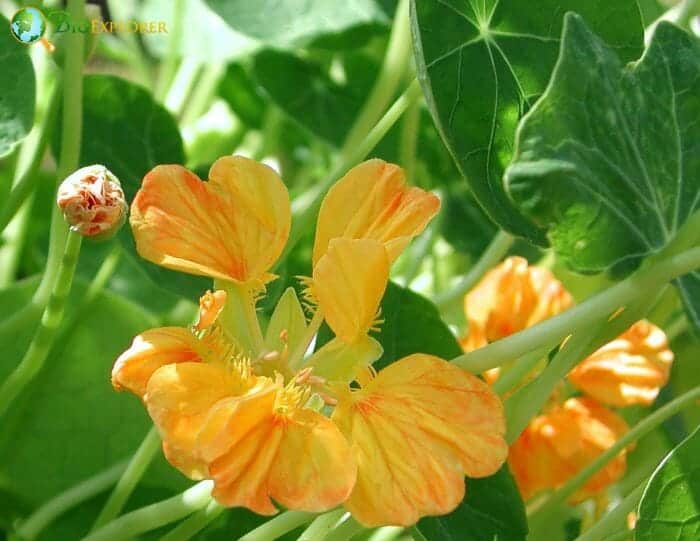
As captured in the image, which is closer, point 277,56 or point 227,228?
point 227,228

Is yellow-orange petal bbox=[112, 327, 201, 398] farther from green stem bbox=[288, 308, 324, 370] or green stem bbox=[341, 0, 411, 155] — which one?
green stem bbox=[341, 0, 411, 155]

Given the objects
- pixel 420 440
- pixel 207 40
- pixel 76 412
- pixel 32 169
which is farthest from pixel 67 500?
pixel 207 40

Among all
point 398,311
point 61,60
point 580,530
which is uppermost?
point 61,60

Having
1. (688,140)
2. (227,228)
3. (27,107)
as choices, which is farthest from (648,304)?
(27,107)

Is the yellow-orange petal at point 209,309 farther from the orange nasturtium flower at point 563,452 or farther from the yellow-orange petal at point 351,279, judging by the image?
the orange nasturtium flower at point 563,452

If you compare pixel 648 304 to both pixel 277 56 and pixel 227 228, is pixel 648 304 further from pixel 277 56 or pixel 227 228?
pixel 277 56

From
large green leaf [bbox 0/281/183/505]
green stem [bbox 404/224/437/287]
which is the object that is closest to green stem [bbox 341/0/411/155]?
green stem [bbox 404/224/437/287]

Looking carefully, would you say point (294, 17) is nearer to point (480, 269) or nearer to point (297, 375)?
point (480, 269)

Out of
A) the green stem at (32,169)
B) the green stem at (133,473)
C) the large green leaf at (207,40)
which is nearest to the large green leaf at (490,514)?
the green stem at (133,473)
